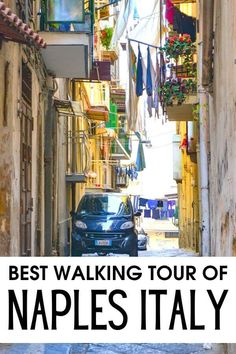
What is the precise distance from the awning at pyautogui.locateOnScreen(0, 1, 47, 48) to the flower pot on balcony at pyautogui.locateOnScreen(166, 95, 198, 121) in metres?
7.67

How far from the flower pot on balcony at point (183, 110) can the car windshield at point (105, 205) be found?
2.73 m

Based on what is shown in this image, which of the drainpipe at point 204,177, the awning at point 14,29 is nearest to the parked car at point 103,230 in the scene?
the drainpipe at point 204,177

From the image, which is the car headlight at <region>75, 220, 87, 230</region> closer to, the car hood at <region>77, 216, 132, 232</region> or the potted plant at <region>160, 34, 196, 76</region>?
the car hood at <region>77, 216, 132, 232</region>

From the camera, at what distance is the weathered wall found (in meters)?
6.16

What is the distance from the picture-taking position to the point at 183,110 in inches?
658

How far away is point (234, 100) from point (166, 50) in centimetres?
825

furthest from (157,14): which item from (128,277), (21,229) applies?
(128,277)

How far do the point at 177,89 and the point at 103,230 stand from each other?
384 cm

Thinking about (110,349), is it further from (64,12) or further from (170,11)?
(170,11)

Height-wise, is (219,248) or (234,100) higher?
(234,100)

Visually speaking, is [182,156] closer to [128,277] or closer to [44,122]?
[44,122]

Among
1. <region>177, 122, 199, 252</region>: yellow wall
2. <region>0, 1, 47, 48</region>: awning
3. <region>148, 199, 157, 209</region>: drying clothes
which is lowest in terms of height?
<region>148, 199, 157, 209</region>: drying clothes

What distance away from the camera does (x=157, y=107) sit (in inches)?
744

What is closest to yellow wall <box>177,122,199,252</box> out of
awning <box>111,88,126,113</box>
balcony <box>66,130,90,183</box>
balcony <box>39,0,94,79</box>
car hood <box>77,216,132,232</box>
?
balcony <box>66,130,90,183</box>
